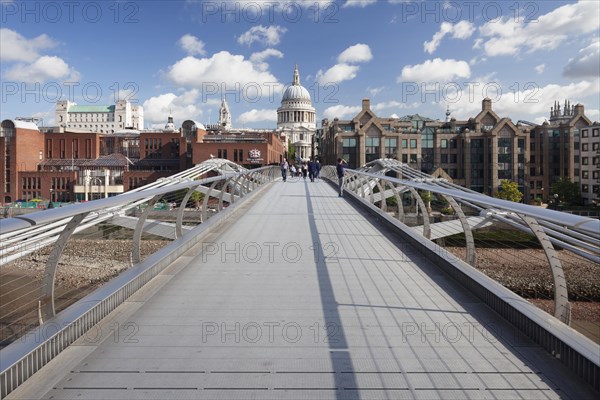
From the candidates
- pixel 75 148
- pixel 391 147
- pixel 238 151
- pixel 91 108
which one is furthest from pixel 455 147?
pixel 91 108

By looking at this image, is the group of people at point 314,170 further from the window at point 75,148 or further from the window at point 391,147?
the window at point 75,148

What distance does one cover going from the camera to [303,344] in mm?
3025

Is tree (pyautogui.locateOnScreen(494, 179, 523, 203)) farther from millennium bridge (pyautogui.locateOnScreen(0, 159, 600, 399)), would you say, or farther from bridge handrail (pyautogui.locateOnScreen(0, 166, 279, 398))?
bridge handrail (pyautogui.locateOnScreen(0, 166, 279, 398))

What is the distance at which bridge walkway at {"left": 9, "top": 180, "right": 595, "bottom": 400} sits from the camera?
246 centimetres

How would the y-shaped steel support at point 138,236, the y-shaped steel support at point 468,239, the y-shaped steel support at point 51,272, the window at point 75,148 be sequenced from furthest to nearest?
1. the window at point 75,148
2. the y-shaped steel support at point 468,239
3. the y-shaped steel support at point 138,236
4. the y-shaped steel support at point 51,272

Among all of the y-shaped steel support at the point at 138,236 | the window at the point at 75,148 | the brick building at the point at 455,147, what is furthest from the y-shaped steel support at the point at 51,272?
the window at the point at 75,148

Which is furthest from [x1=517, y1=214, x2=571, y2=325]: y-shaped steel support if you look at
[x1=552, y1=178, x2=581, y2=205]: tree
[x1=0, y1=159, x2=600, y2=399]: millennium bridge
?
[x1=552, y1=178, x2=581, y2=205]: tree

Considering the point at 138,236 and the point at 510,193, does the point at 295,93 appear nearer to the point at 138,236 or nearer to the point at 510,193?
the point at 510,193

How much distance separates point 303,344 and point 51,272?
1.57 meters

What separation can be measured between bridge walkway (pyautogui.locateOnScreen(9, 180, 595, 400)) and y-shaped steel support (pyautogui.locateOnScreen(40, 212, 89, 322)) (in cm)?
31

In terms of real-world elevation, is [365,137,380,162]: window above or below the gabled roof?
below

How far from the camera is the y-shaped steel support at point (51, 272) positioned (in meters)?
2.88

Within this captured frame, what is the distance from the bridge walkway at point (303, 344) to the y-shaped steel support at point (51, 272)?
0.31m

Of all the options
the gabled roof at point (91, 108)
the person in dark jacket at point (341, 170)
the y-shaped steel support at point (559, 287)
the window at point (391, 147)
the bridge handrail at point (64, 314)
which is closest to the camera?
the bridge handrail at point (64, 314)
